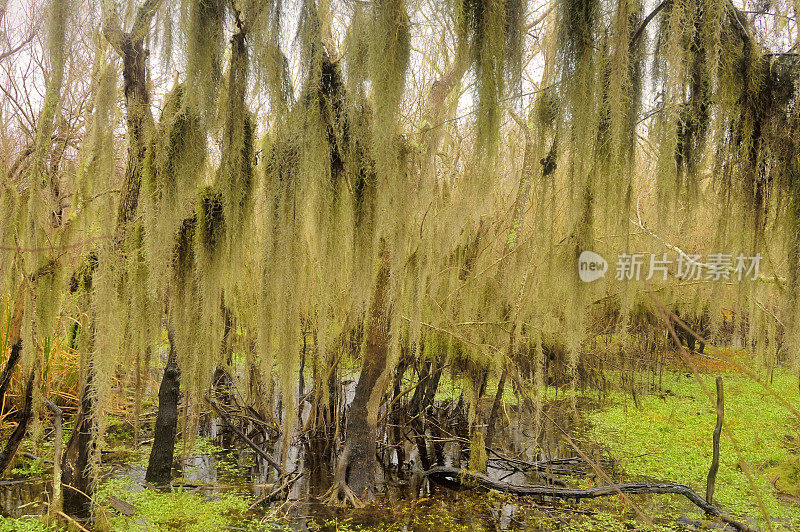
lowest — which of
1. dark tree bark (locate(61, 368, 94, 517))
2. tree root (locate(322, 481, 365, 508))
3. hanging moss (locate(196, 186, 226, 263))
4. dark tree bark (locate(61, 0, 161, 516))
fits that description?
tree root (locate(322, 481, 365, 508))

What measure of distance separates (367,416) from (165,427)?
1423mm

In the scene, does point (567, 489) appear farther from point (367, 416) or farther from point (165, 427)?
point (165, 427)

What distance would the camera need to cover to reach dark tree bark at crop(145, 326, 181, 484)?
366cm

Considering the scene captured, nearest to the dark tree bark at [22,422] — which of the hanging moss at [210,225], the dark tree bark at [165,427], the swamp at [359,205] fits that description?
the swamp at [359,205]

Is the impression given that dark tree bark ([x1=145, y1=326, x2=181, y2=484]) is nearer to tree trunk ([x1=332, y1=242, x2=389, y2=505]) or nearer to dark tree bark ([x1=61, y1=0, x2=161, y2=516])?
dark tree bark ([x1=61, y1=0, x2=161, y2=516])

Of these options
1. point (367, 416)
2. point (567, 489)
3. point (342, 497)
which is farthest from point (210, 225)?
point (567, 489)

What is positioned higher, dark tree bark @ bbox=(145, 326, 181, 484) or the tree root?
dark tree bark @ bbox=(145, 326, 181, 484)

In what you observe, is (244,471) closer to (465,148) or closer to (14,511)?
(14,511)

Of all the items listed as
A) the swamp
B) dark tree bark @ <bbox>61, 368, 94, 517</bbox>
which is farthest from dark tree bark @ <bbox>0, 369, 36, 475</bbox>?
dark tree bark @ <bbox>61, 368, 94, 517</bbox>

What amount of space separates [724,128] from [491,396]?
18.9 feet

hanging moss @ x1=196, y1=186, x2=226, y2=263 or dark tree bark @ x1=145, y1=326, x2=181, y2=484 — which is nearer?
hanging moss @ x1=196, y1=186, x2=226, y2=263

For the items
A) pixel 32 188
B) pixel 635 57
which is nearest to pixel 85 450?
pixel 32 188

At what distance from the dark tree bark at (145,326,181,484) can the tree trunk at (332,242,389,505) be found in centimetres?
122

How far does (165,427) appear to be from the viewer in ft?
12.1
